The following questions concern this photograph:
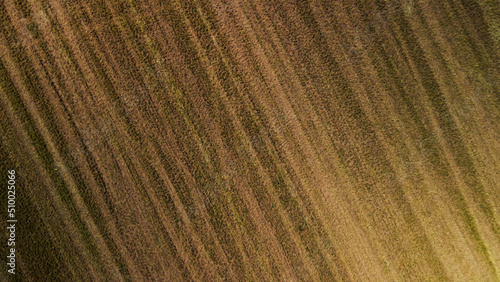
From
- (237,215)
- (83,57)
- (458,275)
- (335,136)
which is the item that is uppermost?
(83,57)

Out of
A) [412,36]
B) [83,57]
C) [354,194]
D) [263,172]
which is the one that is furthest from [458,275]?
[83,57]

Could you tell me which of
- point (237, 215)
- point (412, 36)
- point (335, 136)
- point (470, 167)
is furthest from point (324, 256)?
point (412, 36)

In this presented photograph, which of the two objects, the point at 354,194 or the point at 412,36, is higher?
the point at 412,36

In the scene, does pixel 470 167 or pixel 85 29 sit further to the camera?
pixel 470 167

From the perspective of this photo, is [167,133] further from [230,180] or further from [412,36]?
[412,36]

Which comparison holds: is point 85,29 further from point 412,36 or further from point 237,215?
point 412,36

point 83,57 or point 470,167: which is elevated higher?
point 83,57
